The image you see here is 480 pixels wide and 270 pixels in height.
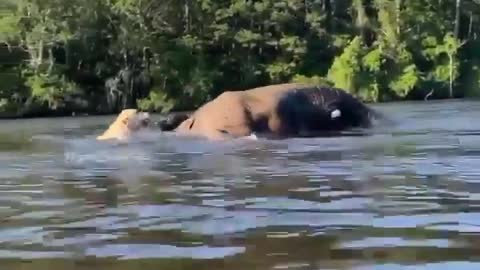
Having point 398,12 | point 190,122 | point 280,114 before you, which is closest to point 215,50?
point 398,12

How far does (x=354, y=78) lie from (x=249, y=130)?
31.6 metres

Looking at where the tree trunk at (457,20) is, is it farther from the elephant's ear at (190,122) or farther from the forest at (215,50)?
the elephant's ear at (190,122)

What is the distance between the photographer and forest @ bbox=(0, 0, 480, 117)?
5012 cm

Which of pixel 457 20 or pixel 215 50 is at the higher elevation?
pixel 457 20

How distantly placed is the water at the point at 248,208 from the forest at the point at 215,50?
32058mm

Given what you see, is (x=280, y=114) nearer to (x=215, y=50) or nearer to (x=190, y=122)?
(x=190, y=122)

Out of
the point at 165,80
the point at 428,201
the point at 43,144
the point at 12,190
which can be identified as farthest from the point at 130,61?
the point at 428,201

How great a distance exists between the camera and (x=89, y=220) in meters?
9.84

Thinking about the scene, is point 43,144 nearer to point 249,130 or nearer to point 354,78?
point 249,130

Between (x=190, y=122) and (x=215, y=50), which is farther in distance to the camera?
(x=215, y=50)

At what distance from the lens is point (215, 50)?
55.4 metres

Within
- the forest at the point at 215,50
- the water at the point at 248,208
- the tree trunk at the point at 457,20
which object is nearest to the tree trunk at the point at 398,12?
the forest at the point at 215,50

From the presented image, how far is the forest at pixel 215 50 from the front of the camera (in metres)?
50.1

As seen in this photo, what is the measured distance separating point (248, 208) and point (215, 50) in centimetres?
4534
